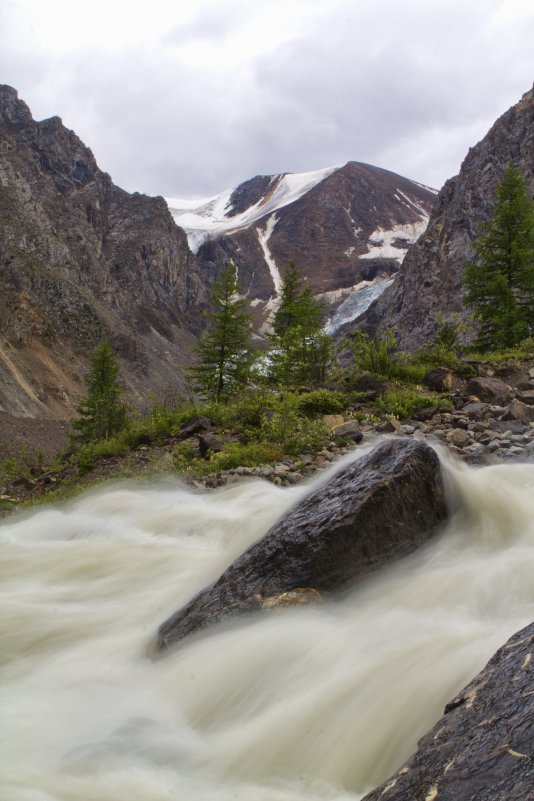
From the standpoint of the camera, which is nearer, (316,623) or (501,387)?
(316,623)

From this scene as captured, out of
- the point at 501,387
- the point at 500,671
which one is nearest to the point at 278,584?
the point at 500,671

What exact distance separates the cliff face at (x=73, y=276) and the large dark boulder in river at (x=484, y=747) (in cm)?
2259

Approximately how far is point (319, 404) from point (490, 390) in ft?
10.8

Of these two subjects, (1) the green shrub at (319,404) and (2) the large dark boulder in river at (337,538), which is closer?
(2) the large dark boulder in river at (337,538)

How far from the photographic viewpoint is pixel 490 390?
1066 cm

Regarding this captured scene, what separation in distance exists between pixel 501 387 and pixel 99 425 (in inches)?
720

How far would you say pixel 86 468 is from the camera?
11.7m

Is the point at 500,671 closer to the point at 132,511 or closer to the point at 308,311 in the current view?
the point at 132,511

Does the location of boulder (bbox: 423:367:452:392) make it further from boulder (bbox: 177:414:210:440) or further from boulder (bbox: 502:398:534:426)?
boulder (bbox: 177:414:210:440)

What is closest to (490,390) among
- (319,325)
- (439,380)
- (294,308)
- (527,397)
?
(527,397)

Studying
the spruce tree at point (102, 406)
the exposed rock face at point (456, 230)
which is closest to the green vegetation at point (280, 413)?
the spruce tree at point (102, 406)

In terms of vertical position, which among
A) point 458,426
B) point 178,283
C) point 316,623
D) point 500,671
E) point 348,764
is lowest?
point 348,764

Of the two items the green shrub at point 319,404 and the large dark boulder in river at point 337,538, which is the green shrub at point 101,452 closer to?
the green shrub at point 319,404

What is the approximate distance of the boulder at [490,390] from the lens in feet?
33.7
